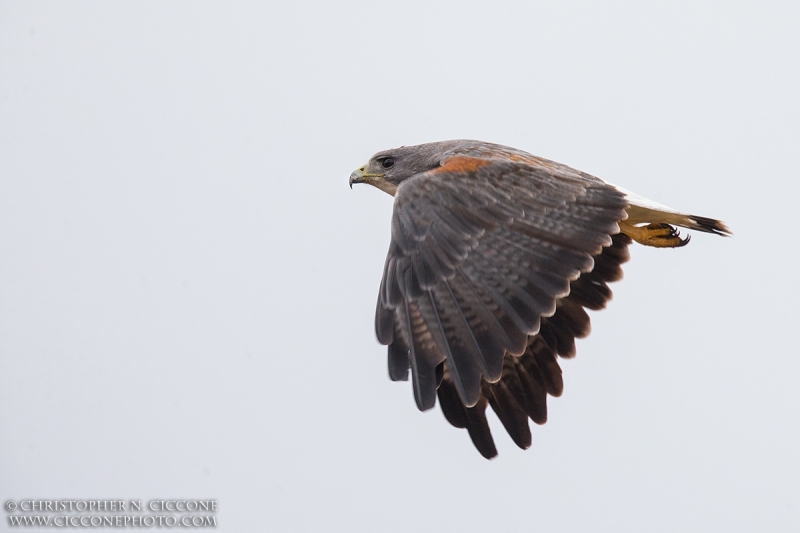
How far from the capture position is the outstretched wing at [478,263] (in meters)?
9.77

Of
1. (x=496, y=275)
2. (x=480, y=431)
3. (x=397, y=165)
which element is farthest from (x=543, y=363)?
(x=397, y=165)

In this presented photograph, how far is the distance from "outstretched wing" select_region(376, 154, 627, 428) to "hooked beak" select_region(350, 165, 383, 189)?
2.19 metres

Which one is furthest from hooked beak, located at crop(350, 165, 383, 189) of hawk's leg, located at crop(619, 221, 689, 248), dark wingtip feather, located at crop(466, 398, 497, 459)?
dark wingtip feather, located at crop(466, 398, 497, 459)

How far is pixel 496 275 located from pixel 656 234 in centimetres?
259

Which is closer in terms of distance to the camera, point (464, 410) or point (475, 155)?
point (464, 410)

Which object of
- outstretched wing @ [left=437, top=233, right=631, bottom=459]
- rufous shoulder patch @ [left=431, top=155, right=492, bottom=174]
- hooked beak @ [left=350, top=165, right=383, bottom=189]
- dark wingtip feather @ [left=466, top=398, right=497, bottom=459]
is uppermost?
hooked beak @ [left=350, top=165, right=383, bottom=189]

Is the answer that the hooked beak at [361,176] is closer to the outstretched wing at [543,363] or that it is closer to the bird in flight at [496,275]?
the bird in flight at [496,275]

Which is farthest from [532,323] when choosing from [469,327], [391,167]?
[391,167]

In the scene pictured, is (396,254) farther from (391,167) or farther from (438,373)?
(391,167)

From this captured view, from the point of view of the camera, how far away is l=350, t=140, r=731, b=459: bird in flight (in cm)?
980

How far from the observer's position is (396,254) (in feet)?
33.8

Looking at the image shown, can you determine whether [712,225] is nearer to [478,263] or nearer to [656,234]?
[656,234]

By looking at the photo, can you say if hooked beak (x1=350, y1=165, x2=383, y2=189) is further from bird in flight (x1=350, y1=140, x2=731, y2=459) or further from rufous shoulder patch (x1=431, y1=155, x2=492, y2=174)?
rufous shoulder patch (x1=431, y1=155, x2=492, y2=174)

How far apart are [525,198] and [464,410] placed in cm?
184
